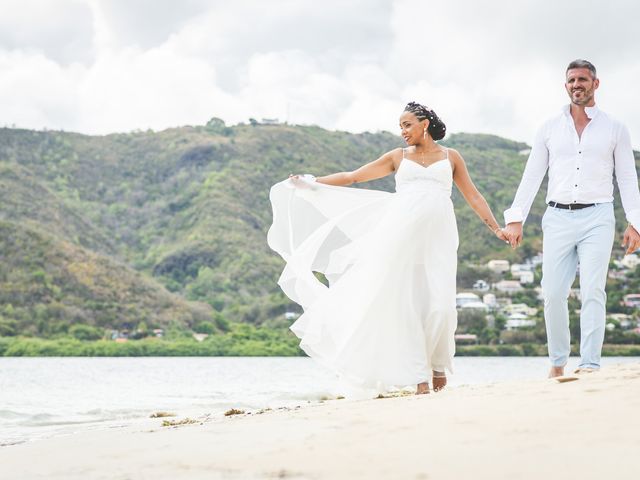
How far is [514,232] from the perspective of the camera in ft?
24.8

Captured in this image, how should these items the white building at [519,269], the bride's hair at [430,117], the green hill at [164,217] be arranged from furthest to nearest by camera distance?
the white building at [519,269] → the green hill at [164,217] → the bride's hair at [430,117]

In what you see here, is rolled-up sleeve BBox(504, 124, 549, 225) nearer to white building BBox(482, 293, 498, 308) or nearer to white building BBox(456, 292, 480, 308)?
white building BBox(482, 293, 498, 308)

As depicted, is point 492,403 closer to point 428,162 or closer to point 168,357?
point 428,162

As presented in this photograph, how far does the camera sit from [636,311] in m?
76.4

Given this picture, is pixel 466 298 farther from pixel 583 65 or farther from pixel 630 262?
pixel 583 65

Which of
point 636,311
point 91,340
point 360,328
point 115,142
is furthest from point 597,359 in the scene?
point 115,142

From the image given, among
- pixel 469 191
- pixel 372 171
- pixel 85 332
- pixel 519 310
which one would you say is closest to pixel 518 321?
pixel 519 310

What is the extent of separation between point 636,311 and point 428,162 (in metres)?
73.2

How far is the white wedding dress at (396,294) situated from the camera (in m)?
7.41

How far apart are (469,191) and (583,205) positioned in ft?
3.71

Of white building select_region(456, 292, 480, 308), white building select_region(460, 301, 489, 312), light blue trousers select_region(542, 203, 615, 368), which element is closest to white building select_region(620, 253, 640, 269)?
white building select_region(456, 292, 480, 308)

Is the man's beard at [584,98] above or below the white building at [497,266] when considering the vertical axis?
below

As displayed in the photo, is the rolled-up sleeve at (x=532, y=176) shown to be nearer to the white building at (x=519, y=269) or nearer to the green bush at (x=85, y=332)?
the green bush at (x=85, y=332)

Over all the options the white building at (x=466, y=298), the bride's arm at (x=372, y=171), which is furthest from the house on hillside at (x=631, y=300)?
the bride's arm at (x=372, y=171)
